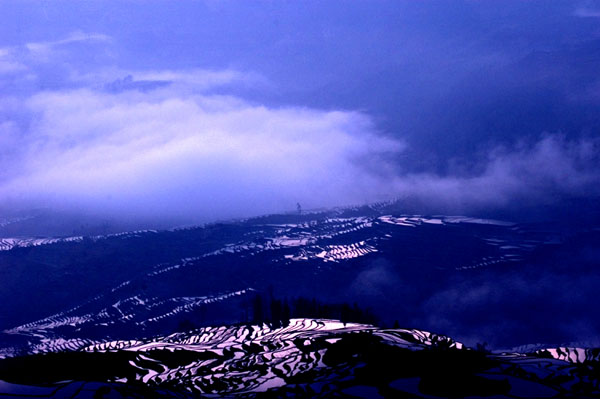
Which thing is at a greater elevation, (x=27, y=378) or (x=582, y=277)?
(x=27, y=378)

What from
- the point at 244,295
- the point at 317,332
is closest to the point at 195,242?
the point at 244,295

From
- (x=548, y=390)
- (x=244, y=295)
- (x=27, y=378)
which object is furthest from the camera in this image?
(x=244, y=295)

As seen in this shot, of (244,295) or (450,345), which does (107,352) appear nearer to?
(450,345)

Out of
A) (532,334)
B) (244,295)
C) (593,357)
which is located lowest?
(532,334)

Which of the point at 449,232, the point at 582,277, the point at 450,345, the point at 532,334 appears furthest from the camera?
the point at 449,232

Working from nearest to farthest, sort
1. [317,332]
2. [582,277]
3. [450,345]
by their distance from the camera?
[450,345], [317,332], [582,277]

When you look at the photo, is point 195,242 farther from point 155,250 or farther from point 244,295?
point 244,295

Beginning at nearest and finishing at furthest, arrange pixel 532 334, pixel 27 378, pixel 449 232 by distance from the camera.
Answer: pixel 27 378 < pixel 532 334 < pixel 449 232

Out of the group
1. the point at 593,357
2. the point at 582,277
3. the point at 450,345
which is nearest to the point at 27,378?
the point at 450,345

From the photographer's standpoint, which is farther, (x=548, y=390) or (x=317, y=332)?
(x=317, y=332)
